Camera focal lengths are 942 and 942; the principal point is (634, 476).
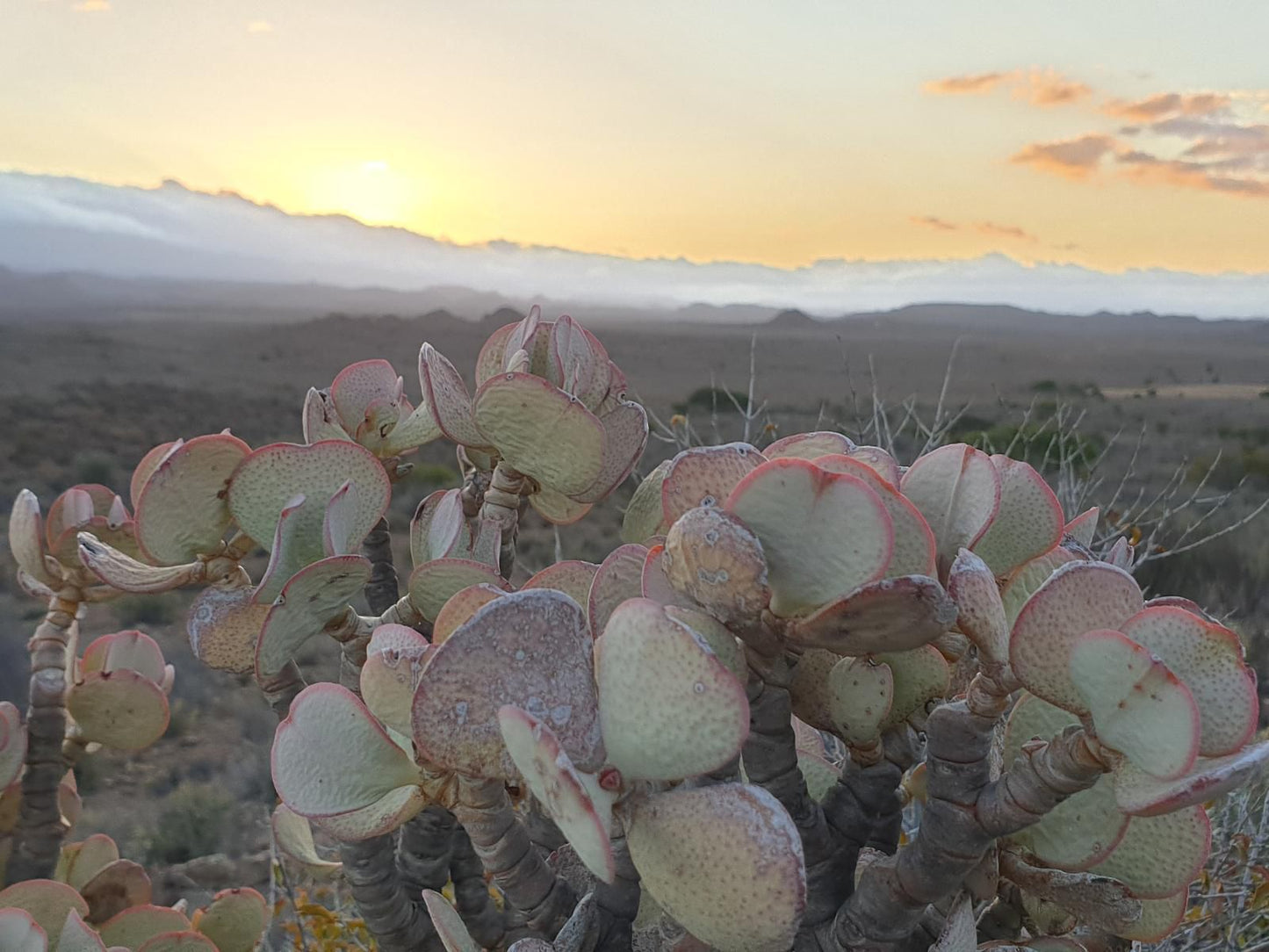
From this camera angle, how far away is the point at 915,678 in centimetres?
76

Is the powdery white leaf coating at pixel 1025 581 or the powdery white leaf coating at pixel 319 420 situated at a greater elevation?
the powdery white leaf coating at pixel 319 420

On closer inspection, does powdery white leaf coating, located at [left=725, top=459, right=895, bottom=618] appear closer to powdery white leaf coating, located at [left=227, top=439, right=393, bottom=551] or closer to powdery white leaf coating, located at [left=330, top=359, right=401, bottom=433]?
powdery white leaf coating, located at [left=227, top=439, right=393, bottom=551]

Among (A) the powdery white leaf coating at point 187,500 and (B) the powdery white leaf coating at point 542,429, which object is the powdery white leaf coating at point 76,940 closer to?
(A) the powdery white leaf coating at point 187,500

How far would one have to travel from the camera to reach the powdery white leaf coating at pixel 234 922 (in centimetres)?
129

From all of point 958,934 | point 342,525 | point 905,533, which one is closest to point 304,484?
point 342,525

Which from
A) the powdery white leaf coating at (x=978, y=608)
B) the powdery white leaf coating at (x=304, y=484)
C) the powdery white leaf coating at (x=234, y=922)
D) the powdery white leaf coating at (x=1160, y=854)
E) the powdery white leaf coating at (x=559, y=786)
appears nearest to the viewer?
the powdery white leaf coating at (x=559, y=786)

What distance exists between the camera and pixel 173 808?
5.34 metres

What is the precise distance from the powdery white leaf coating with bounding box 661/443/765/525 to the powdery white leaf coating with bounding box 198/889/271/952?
3.33ft

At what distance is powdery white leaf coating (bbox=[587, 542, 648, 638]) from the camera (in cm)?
70

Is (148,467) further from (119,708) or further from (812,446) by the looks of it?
(812,446)

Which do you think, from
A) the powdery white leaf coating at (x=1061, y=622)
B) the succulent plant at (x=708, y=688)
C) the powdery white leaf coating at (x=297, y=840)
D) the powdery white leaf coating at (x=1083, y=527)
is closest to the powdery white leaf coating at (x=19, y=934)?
the succulent plant at (x=708, y=688)

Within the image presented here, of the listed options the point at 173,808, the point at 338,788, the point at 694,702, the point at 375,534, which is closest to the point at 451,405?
the point at 375,534

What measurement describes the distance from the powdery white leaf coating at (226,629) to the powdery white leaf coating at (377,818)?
0.25 m

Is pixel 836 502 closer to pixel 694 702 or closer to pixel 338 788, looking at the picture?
pixel 694 702
